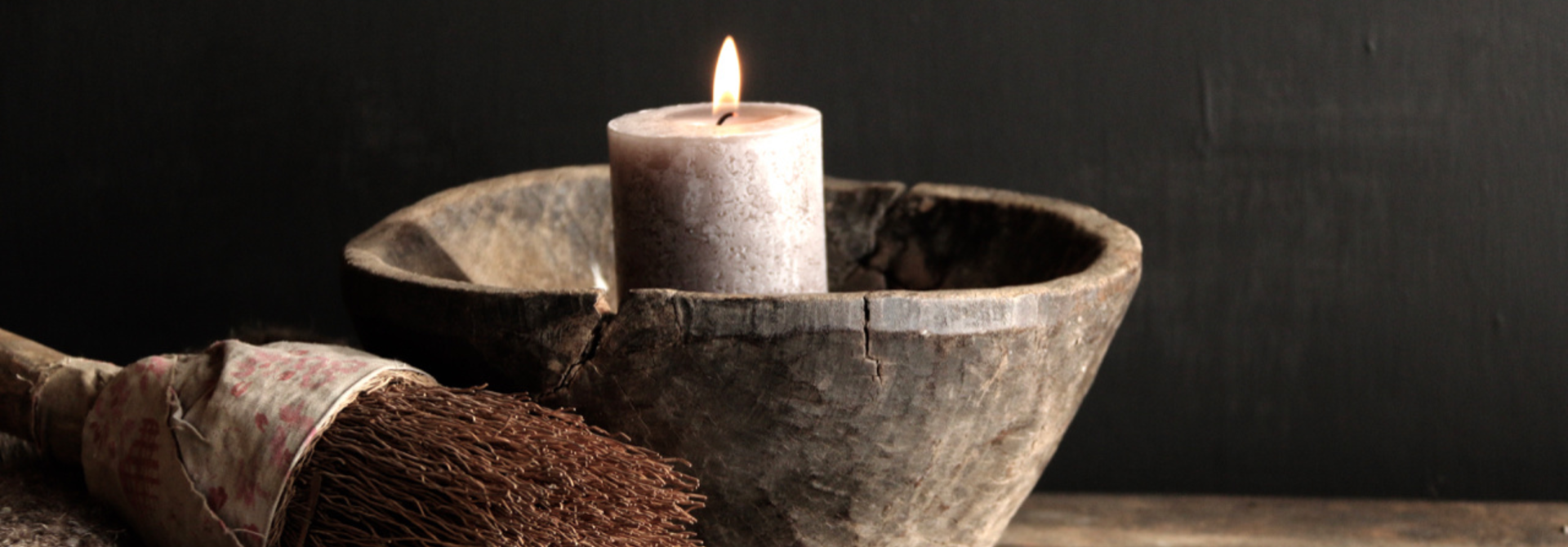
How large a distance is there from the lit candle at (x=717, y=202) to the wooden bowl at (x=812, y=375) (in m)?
0.13

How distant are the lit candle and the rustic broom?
0.50ft

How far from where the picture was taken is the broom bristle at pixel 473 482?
0.65 m

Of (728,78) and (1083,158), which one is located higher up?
(728,78)

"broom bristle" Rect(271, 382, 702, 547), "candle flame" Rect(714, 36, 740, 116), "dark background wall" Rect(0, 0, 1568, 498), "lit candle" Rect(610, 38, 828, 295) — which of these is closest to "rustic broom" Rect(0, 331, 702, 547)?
"broom bristle" Rect(271, 382, 702, 547)

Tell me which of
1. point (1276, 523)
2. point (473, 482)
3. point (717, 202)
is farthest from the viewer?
point (1276, 523)

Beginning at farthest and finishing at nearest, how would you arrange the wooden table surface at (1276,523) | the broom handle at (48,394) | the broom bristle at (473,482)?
the wooden table surface at (1276,523)
the broom handle at (48,394)
the broom bristle at (473,482)

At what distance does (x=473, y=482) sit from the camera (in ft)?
2.12

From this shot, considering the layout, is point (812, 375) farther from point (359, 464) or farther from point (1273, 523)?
point (1273, 523)

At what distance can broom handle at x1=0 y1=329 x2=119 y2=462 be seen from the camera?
2.66 feet

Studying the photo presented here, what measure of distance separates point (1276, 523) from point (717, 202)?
2.39 ft

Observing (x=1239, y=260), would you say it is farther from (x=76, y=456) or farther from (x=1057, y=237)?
(x=76, y=456)

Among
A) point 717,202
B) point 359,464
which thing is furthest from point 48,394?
point 717,202

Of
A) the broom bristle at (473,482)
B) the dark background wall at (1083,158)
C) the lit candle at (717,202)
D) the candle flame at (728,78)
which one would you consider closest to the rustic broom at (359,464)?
the broom bristle at (473,482)

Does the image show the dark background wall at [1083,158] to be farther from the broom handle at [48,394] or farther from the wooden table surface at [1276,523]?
the broom handle at [48,394]
